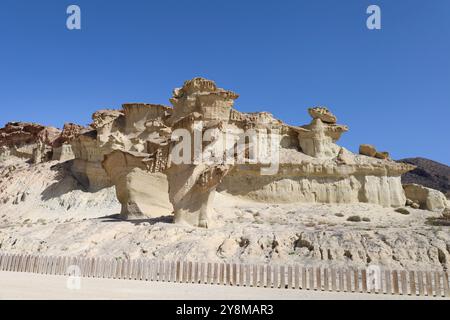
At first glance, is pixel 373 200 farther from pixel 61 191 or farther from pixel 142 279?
pixel 61 191

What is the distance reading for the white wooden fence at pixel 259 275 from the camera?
8617 millimetres

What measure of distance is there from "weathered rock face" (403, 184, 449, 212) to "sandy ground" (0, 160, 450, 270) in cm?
363

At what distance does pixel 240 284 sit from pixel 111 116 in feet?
117

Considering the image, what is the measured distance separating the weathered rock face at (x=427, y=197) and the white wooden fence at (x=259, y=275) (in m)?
23.5

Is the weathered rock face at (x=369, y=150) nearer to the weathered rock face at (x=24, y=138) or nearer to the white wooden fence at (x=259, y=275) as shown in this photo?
the white wooden fence at (x=259, y=275)

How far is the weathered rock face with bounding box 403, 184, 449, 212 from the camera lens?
29389 millimetres

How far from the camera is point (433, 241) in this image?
11891 millimetres

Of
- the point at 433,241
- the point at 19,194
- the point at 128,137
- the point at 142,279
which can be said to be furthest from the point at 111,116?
the point at 433,241

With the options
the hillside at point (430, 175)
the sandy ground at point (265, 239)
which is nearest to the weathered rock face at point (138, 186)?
the sandy ground at point (265, 239)

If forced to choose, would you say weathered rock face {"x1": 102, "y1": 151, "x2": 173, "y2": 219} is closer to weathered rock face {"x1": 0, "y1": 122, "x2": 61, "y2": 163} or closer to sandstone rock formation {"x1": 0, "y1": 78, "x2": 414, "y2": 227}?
sandstone rock formation {"x1": 0, "y1": 78, "x2": 414, "y2": 227}

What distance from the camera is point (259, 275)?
9.95 meters

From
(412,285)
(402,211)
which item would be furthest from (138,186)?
(402,211)

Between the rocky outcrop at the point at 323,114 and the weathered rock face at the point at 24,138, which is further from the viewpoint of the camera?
the weathered rock face at the point at 24,138
